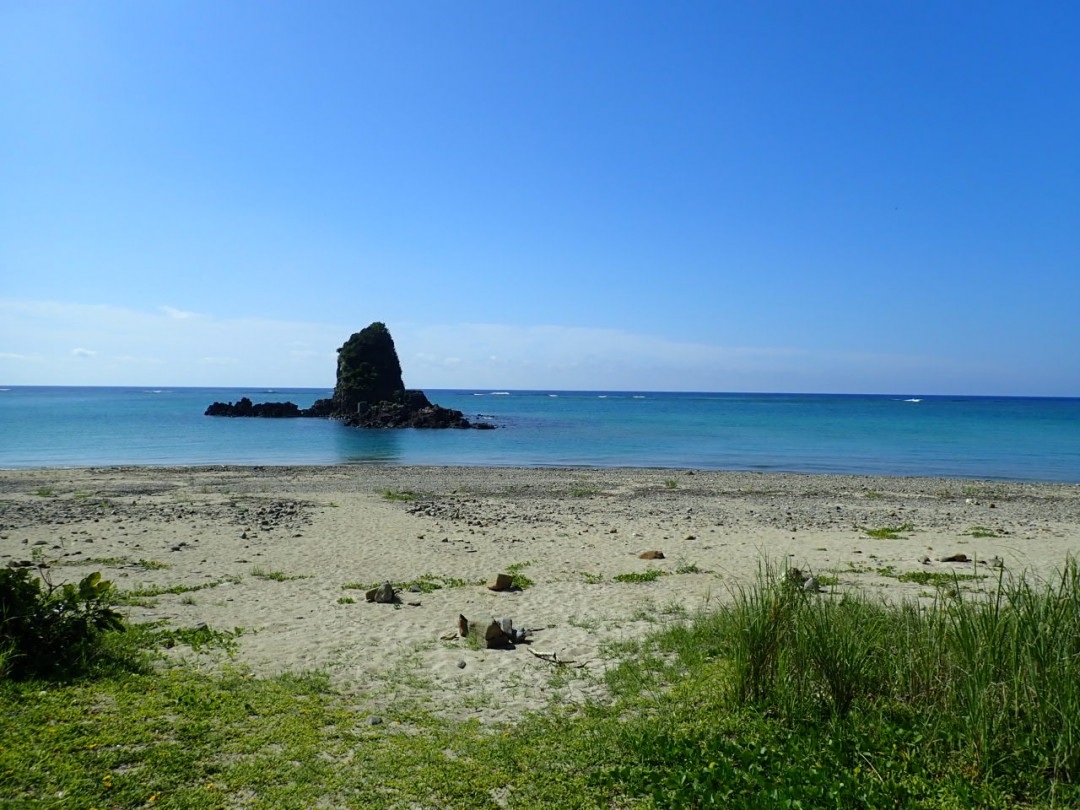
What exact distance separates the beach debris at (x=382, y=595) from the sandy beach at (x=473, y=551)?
0.57 ft

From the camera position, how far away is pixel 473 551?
49.6 feet

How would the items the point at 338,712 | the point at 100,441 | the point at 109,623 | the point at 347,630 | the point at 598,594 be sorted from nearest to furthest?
the point at 338,712, the point at 109,623, the point at 347,630, the point at 598,594, the point at 100,441

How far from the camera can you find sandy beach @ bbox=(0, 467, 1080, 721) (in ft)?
27.3

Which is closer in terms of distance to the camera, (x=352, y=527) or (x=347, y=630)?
(x=347, y=630)

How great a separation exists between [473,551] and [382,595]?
14.5ft

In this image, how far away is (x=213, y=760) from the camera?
17.1 feet

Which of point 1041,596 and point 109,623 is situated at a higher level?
point 1041,596

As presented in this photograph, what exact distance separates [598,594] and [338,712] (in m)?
5.91

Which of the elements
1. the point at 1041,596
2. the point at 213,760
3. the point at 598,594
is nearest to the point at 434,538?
the point at 598,594

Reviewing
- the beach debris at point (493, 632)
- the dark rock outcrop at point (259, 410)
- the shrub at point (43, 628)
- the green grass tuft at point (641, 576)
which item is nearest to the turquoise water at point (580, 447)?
the dark rock outcrop at point (259, 410)

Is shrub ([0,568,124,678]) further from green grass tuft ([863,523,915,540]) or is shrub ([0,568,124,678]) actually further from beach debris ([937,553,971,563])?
green grass tuft ([863,523,915,540])

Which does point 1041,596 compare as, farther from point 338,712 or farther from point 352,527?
point 352,527

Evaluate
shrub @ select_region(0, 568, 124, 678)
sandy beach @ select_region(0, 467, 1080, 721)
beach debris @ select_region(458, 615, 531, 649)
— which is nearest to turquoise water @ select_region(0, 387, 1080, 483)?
sandy beach @ select_region(0, 467, 1080, 721)

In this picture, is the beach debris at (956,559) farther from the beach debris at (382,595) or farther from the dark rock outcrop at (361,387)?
the dark rock outcrop at (361,387)
